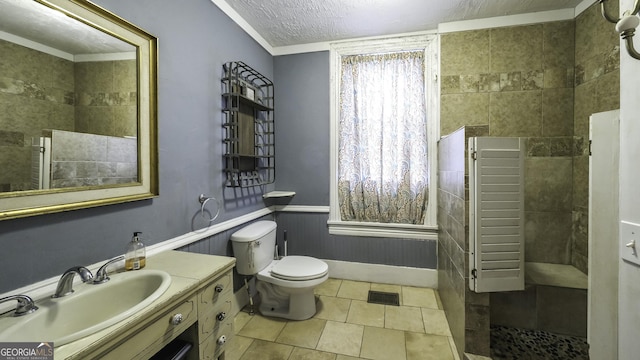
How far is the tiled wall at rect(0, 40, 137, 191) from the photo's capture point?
863mm

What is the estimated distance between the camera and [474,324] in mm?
A: 1538

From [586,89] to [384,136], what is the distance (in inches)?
62.1

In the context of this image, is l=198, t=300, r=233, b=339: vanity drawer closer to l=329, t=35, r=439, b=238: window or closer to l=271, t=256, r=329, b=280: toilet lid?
l=271, t=256, r=329, b=280: toilet lid

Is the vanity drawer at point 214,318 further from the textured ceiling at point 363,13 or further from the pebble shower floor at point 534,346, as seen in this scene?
the textured ceiling at point 363,13

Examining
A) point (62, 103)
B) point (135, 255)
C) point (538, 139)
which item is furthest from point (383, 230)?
point (62, 103)

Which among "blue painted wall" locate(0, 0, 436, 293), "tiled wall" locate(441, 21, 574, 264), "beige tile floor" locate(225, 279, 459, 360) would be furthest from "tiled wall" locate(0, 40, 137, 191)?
"tiled wall" locate(441, 21, 574, 264)

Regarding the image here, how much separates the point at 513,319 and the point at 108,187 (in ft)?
9.19

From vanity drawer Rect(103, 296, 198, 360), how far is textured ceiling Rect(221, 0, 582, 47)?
7.07 feet

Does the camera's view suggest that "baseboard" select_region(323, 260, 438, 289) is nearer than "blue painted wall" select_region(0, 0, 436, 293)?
No

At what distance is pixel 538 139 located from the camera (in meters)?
2.19

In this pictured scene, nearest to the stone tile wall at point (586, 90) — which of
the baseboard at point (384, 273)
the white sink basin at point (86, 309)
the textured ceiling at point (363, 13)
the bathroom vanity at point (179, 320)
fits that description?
the textured ceiling at point (363, 13)

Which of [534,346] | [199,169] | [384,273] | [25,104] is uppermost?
[25,104]

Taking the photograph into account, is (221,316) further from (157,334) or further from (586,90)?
(586,90)

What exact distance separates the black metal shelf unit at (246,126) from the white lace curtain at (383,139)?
0.78 m
